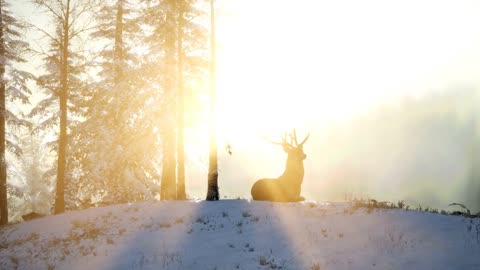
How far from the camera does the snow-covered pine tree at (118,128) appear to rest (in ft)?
70.5

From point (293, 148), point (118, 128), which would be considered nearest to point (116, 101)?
point (118, 128)

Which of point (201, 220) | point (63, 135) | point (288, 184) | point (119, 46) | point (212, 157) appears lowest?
point (201, 220)

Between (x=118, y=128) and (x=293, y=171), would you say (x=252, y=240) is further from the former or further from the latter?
(x=118, y=128)

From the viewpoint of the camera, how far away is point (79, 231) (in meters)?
13.0

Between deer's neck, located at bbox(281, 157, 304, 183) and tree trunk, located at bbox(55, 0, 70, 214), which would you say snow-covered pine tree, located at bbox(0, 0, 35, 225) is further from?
deer's neck, located at bbox(281, 157, 304, 183)

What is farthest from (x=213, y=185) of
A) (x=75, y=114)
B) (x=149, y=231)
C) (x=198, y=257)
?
(x=75, y=114)

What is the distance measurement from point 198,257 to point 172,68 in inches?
529

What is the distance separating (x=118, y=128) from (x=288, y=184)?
11.5 m

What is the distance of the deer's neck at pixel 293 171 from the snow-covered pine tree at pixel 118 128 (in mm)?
8738

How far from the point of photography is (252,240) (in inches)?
388

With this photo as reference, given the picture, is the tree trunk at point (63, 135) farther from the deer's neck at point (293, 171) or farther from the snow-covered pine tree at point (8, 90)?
the deer's neck at point (293, 171)

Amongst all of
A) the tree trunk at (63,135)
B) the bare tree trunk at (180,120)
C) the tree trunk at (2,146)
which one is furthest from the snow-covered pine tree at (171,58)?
the tree trunk at (2,146)

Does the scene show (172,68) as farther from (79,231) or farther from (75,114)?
(79,231)

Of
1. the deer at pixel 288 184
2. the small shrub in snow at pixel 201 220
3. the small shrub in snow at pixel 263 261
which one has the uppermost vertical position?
the deer at pixel 288 184
